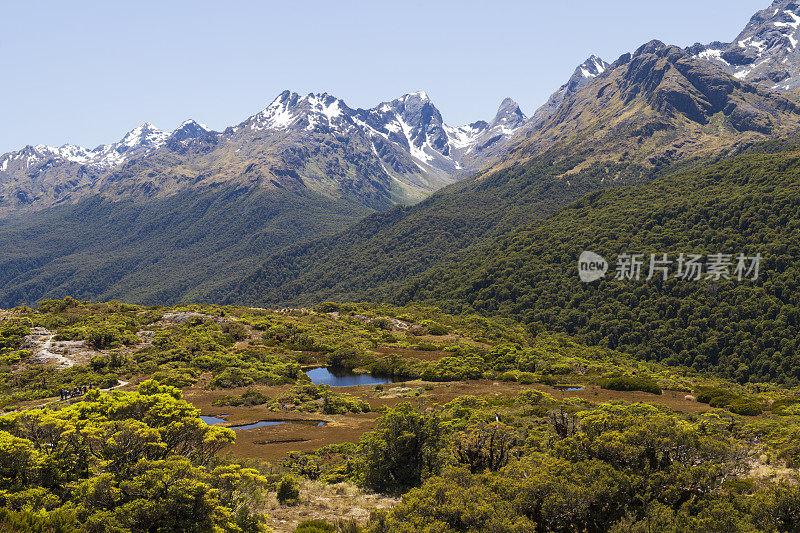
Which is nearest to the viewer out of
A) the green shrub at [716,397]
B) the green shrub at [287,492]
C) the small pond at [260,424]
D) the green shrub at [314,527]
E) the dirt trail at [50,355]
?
the green shrub at [314,527]

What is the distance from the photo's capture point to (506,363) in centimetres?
8962

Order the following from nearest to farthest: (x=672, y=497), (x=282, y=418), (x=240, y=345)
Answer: (x=672, y=497) < (x=282, y=418) < (x=240, y=345)

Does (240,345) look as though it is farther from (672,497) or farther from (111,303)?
(672,497)

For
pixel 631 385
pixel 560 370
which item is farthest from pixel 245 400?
pixel 631 385

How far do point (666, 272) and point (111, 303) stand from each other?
638 feet

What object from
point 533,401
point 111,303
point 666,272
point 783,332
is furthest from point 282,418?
point 666,272

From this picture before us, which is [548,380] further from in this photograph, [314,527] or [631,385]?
[314,527]

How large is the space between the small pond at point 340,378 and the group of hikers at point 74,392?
34.8 meters

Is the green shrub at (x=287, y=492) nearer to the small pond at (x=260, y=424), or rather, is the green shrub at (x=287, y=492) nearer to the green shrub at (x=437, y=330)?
the small pond at (x=260, y=424)

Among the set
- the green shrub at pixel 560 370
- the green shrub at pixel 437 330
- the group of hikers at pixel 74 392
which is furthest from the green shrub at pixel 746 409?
the group of hikers at pixel 74 392

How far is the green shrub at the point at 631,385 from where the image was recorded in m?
68.8

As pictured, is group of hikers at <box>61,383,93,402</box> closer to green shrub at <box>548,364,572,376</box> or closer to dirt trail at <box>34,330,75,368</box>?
dirt trail at <box>34,330,75,368</box>

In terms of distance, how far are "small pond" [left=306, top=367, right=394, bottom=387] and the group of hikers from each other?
34.8 m

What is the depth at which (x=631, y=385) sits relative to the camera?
230ft
